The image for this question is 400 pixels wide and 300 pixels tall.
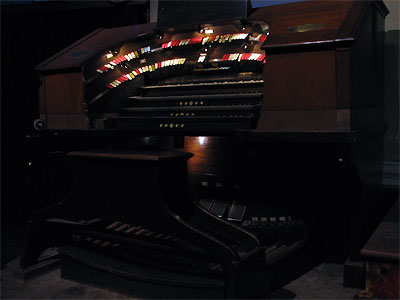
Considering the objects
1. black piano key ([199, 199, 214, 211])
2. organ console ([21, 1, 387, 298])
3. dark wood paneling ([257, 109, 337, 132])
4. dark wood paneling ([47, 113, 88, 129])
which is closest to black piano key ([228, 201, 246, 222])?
organ console ([21, 1, 387, 298])

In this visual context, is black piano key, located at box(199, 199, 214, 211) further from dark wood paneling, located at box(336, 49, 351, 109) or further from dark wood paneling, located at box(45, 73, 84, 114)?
dark wood paneling, located at box(336, 49, 351, 109)

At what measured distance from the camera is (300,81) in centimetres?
220

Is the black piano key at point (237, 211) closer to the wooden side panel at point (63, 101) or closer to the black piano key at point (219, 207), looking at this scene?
the black piano key at point (219, 207)

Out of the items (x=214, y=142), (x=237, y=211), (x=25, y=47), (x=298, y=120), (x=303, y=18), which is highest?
(x=25, y=47)

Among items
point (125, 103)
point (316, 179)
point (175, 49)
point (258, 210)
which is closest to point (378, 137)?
point (316, 179)

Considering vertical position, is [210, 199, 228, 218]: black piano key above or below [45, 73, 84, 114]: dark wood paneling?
below

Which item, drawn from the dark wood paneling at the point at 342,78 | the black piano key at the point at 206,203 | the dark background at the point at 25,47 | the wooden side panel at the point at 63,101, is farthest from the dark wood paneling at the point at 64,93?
the dark wood paneling at the point at 342,78

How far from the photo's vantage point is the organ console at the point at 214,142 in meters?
2.18

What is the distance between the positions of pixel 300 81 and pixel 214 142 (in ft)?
3.34

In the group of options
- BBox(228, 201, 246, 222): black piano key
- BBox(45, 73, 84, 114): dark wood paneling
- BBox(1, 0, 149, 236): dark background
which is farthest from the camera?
BBox(1, 0, 149, 236): dark background

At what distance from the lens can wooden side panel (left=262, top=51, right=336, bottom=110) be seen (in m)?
2.13

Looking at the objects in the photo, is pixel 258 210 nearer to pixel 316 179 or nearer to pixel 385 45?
pixel 316 179

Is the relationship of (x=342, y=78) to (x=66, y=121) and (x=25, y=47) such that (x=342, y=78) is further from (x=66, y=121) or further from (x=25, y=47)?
(x=25, y=47)

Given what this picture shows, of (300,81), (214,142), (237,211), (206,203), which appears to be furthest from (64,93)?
(300,81)
